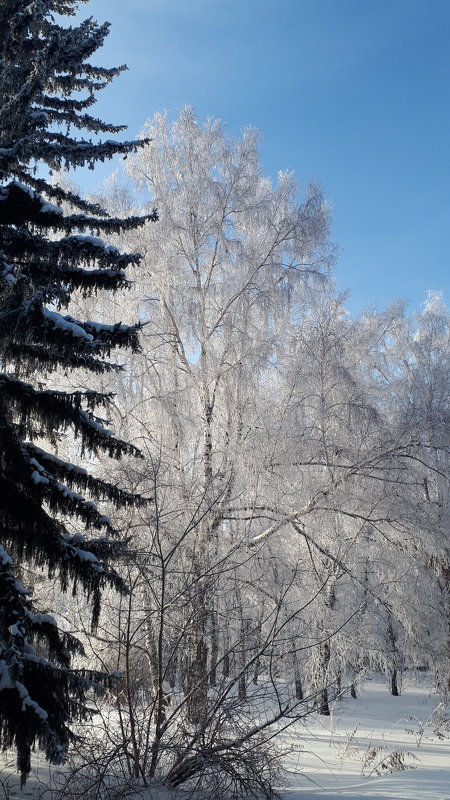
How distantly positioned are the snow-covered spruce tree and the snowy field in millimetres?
1003

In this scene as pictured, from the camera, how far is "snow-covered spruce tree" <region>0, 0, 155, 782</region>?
466 cm

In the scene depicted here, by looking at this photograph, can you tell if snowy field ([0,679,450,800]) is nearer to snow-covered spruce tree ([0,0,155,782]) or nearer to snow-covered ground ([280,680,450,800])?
snow-covered ground ([280,680,450,800])

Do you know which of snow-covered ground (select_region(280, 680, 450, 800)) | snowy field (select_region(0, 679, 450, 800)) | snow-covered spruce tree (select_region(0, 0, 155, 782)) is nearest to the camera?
snow-covered spruce tree (select_region(0, 0, 155, 782))

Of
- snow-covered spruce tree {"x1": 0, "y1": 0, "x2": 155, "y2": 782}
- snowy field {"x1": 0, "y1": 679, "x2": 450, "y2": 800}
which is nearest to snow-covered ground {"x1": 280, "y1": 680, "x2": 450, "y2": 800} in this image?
snowy field {"x1": 0, "y1": 679, "x2": 450, "y2": 800}

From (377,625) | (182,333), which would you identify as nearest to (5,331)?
(182,333)

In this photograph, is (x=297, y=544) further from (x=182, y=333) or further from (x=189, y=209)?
(x=189, y=209)

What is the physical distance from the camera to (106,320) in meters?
10.9

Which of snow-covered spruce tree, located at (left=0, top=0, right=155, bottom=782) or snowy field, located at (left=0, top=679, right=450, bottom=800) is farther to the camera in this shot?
snowy field, located at (left=0, top=679, right=450, bottom=800)

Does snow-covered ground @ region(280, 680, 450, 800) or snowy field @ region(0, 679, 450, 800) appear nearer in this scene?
snowy field @ region(0, 679, 450, 800)

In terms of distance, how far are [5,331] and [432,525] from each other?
24.4 ft

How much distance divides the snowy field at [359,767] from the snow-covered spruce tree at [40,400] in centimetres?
100

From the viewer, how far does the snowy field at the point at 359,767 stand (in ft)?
17.4

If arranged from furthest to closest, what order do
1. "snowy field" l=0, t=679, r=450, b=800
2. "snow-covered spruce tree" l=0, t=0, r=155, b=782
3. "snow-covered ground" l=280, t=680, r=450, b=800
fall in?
"snow-covered ground" l=280, t=680, r=450, b=800 < "snowy field" l=0, t=679, r=450, b=800 < "snow-covered spruce tree" l=0, t=0, r=155, b=782

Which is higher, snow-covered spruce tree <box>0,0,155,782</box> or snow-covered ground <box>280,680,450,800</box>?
snow-covered spruce tree <box>0,0,155,782</box>
